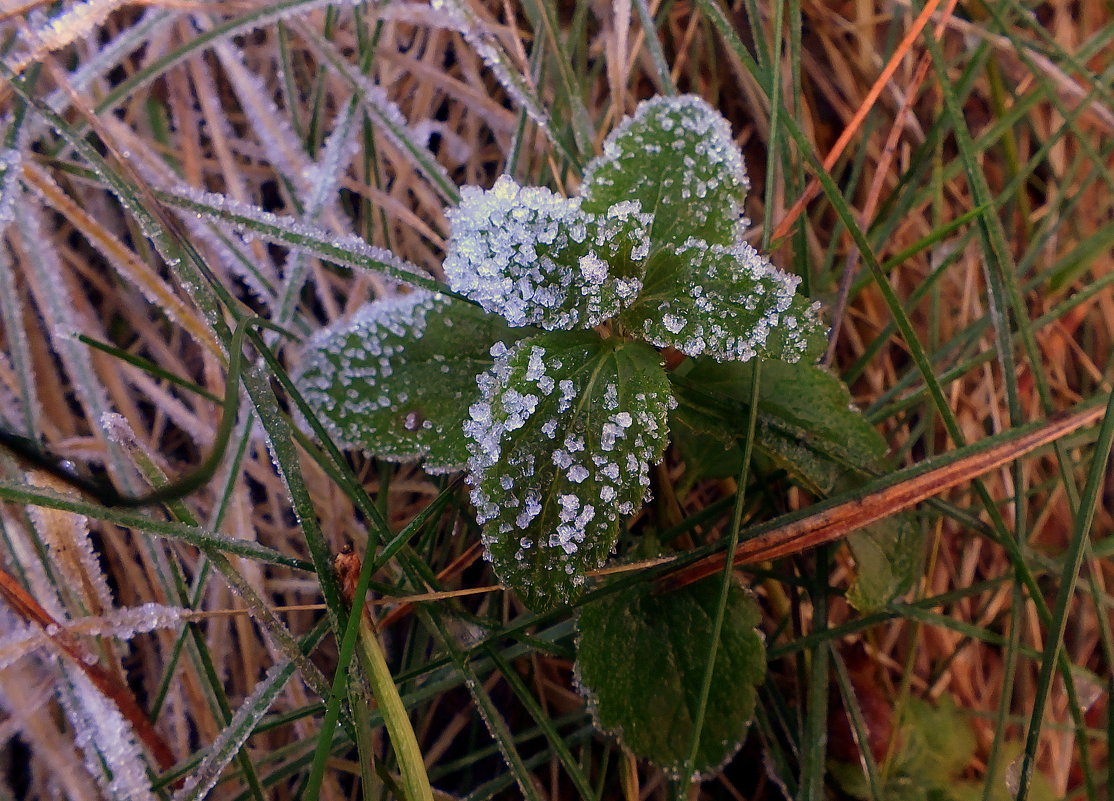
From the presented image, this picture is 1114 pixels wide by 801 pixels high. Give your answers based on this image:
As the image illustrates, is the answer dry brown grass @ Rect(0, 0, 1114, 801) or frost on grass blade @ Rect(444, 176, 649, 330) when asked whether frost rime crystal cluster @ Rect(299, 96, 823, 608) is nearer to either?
frost on grass blade @ Rect(444, 176, 649, 330)

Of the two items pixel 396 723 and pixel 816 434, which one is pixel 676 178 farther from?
pixel 396 723

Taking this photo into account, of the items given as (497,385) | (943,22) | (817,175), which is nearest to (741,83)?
(943,22)

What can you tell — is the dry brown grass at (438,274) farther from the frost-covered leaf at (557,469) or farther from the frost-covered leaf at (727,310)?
the frost-covered leaf at (557,469)

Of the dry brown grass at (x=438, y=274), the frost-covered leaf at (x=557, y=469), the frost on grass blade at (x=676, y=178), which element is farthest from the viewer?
the dry brown grass at (x=438, y=274)

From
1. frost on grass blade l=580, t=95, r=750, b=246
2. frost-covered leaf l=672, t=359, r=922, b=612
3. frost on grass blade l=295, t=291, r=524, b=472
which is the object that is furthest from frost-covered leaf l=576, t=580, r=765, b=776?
frost on grass blade l=580, t=95, r=750, b=246

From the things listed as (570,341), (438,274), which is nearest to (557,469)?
(570,341)

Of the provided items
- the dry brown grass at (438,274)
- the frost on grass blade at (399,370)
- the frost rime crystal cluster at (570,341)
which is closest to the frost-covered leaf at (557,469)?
the frost rime crystal cluster at (570,341)

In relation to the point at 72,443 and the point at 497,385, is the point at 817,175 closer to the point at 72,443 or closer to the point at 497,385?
the point at 497,385
